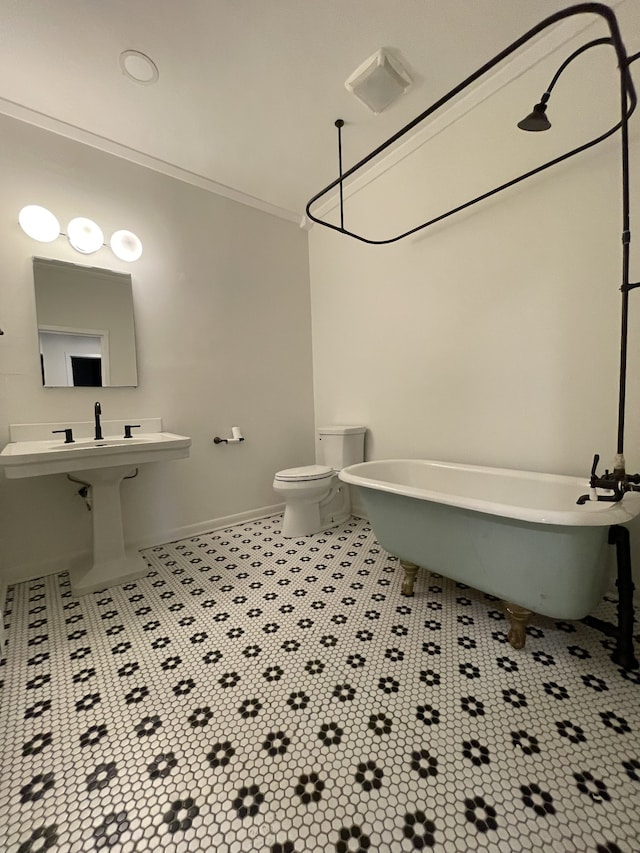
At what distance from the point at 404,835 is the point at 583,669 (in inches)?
33.7

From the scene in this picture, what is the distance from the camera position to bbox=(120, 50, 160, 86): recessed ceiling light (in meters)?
1.54

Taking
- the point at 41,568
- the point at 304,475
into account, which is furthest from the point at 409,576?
the point at 41,568

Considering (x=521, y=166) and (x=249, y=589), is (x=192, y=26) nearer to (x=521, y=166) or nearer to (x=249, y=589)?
(x=521, y=166)

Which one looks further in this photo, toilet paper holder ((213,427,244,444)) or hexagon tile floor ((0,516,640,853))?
toilet paper holder ((213,427,244,444))

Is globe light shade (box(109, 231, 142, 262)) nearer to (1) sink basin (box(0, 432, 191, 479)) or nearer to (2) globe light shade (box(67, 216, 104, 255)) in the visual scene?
(2) globe light shade (box(67, 216, 104, 255))

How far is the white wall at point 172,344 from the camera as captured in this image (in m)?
1.84

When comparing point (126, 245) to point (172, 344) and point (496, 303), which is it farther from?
point (496, 303)

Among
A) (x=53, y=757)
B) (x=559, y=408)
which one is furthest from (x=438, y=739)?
(x=559, y=408)

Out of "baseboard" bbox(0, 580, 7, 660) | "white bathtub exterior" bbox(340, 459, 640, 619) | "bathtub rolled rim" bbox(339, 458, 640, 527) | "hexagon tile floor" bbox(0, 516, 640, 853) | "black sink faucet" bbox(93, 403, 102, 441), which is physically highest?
"black sink faucet" bbox(93, 403, 102, 441)

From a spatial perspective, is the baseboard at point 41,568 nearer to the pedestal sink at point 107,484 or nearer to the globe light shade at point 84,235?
the pedestal sink at point 107,484

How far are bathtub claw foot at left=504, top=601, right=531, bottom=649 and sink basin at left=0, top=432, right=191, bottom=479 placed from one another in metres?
1.68

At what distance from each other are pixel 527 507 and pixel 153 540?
2.19 m

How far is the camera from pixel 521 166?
5.57ft

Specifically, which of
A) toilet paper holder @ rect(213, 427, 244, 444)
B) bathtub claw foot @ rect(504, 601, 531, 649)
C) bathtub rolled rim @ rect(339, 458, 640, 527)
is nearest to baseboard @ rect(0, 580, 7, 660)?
toilet paper holder @ rect(213, 427, 244, 444)
